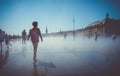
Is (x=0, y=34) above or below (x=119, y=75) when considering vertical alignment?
above

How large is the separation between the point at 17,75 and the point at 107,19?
150ft

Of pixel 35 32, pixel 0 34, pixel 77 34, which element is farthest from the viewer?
pixel 77 34

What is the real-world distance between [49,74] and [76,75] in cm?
80

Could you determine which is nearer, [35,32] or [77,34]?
[35,32]

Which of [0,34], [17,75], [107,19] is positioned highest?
[107,19]

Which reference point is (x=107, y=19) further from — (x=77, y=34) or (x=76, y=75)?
(x=76, y=75)

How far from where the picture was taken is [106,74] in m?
6.04

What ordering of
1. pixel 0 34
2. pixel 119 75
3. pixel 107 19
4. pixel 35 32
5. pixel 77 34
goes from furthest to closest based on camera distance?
pixel 77 34
pixel 107 19
pixel 0 34
pixel 35 32
pixel 119 75

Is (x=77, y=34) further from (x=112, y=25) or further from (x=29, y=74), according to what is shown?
(x=29, y=74)

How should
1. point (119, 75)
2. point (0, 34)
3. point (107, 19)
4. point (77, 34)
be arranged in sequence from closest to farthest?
1. point (119, 75)
2. point (0, 34)
3. point (107, 19)
4. point (77, 34)

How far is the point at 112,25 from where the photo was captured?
4988cm

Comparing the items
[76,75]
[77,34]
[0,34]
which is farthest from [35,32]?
[77,34]

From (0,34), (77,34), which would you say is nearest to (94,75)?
(0,34)

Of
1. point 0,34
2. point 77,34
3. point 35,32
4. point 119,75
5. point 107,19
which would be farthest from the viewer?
point 77,34
